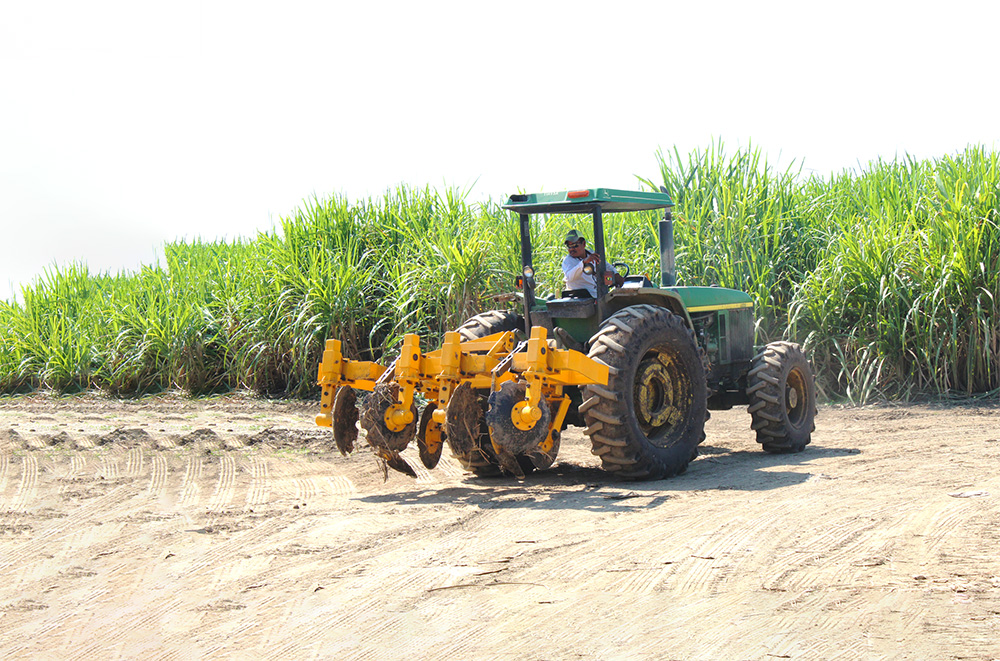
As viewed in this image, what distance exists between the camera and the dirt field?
11.5 ft

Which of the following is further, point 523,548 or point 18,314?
point 18,314

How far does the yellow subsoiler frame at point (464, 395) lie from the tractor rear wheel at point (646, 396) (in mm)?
189

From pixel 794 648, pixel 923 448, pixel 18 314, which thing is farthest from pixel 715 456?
pixel 18 314

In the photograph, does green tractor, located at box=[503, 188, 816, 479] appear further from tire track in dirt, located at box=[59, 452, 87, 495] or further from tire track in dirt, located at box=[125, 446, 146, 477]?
tire track in dirt, located at box=[59, 452, 87, 495]

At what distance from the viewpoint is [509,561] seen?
14.5ft

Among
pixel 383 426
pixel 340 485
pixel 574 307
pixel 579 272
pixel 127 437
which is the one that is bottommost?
pixel 340 485

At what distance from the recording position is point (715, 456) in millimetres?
7895

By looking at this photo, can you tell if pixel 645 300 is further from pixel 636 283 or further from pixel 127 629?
pixel 127 629

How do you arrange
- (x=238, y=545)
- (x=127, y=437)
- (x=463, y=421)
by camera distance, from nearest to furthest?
(x=238, y=545)
(x=463, y=421)
(x=127, y=437)

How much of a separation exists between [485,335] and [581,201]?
1247 mm

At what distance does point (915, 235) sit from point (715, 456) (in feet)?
16.9

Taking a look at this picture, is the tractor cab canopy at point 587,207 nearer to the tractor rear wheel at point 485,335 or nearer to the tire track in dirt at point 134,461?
the tractor rear wheel at point 485,335

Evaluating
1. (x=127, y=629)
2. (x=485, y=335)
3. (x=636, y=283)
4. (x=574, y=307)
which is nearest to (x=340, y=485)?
(x=485, y=335)

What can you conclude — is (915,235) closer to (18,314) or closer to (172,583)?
(172,583)
